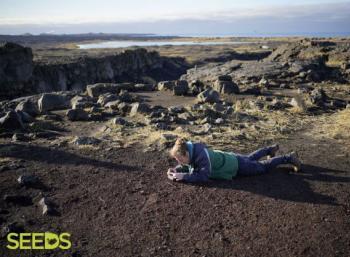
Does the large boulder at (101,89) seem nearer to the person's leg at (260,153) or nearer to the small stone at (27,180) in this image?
the small stone at (27,180)

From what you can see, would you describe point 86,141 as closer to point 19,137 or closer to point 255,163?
point 19,137

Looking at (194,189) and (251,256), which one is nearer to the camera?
(251,256)

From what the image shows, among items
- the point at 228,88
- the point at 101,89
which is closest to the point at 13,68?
the point at 101,89

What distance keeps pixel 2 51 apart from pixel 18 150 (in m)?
32.8

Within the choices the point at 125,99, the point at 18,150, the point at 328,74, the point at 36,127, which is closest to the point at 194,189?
the point at 18,150

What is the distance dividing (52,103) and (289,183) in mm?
12794

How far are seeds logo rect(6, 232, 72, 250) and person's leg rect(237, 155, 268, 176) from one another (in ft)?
13.0

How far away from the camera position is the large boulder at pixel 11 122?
12.5 m

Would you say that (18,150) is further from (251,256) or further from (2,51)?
(2,51)

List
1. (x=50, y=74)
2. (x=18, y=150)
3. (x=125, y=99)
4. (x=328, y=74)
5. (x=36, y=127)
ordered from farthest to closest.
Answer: (x=50, y=74) → (x=328, y=74) → (x=125, y=99) → (x=36, y=127) → (x=18, y=150)

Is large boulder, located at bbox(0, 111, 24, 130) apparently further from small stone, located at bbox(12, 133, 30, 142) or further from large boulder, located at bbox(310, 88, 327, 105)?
large boulder, located at bbox(310, 88, 327, 105)

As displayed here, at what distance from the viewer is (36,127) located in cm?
1288

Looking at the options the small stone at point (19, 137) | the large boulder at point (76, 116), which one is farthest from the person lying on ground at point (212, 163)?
the large boulder at point (76, 116)

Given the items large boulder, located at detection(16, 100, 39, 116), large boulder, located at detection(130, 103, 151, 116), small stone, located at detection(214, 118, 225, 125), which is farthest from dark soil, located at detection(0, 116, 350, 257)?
large boulder, located at detection(16, 100, 39, 116)
